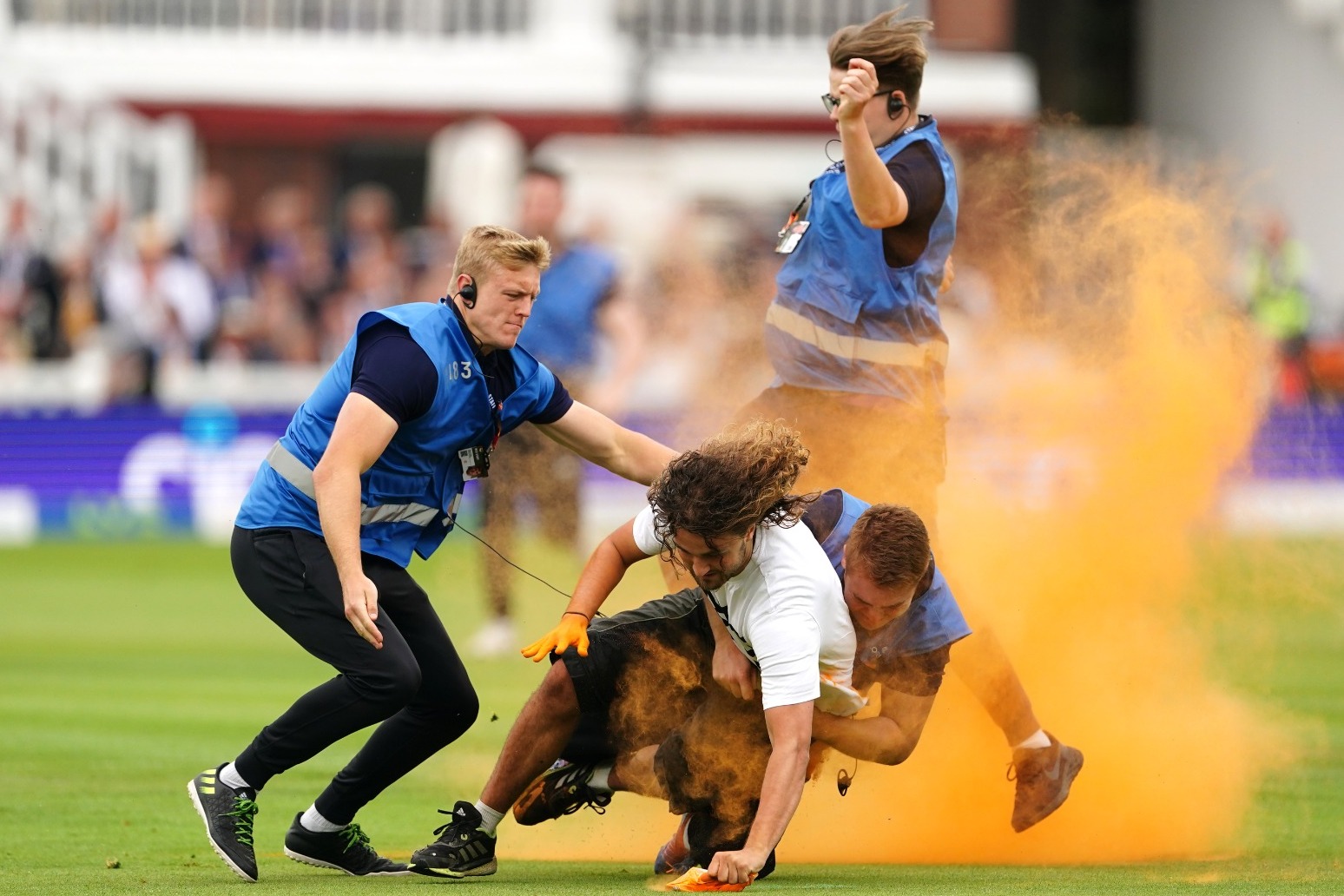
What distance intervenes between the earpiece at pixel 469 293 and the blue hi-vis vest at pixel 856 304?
57.8 inches

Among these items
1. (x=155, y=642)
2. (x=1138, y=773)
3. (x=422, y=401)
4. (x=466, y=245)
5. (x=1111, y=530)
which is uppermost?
(x=466, y=245)

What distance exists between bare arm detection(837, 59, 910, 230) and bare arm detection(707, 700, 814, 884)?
179 centimetres

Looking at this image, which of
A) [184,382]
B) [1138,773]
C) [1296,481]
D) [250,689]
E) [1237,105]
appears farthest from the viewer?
[1237,105]

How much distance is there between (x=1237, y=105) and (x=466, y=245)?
86.8 feet

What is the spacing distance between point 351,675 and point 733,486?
1.31 m

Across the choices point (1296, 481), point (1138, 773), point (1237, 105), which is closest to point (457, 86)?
point (1237, 105)

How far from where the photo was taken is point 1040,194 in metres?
9.04

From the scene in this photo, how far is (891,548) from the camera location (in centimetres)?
589

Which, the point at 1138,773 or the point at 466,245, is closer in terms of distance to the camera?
the point at 466,245

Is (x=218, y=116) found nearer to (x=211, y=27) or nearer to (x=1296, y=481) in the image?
(x=211, y=27)

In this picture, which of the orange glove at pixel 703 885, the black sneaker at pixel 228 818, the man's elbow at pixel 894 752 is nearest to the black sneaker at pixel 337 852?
the black sneaker at pixel 228 818

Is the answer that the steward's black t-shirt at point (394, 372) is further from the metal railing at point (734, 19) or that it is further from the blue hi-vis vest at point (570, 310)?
the metal railing at point (734, 19)

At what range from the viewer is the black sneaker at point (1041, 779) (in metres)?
6.80

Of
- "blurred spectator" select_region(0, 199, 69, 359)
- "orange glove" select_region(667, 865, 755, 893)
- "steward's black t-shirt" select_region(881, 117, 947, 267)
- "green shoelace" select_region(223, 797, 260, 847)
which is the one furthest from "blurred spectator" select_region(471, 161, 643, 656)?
"blurred spectator" select_region(0, 199, 69, 359)
